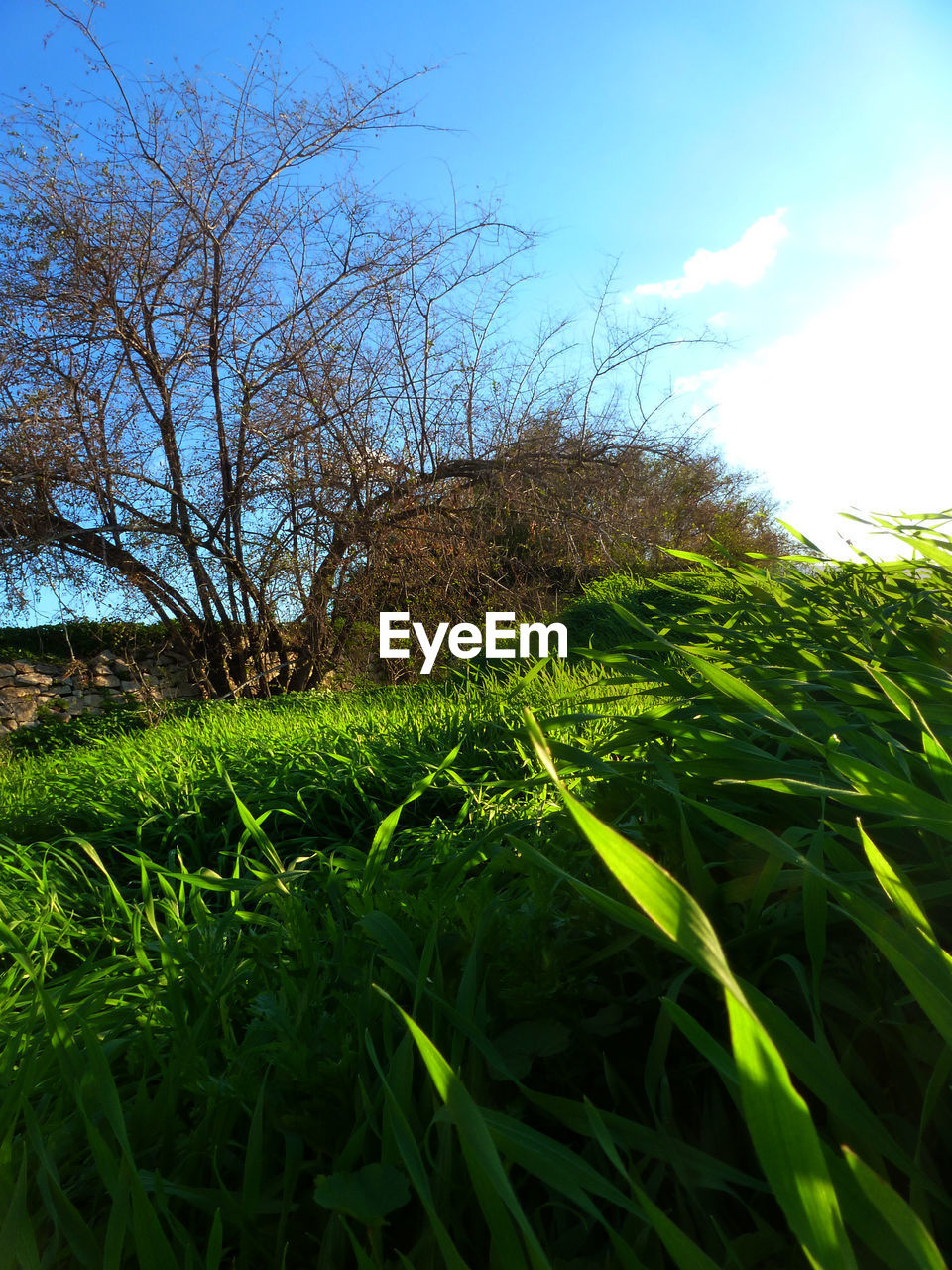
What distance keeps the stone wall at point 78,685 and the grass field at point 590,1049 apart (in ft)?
25.6

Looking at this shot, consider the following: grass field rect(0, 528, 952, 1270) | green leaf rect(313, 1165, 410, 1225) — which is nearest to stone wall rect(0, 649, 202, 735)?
grass field rect(0, 528, 952, 1270)

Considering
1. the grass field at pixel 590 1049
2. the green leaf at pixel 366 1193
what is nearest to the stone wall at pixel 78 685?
the grass field at pixel 590 1049

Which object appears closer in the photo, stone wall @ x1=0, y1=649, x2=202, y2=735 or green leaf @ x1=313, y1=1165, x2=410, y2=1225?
green leaf @ x1=313, y1=1165, x2=410, y2=1225

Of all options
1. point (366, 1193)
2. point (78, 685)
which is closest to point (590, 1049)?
point (366, 1193)

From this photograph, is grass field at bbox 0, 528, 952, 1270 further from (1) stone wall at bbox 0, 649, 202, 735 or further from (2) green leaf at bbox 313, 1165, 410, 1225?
(1) stone wall at bbox 0, 649, 202, 735

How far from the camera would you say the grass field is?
0.48 meters

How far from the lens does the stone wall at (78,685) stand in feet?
28.4

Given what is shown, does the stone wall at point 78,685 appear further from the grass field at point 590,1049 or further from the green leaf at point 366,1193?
the green leaf at point 366,1193

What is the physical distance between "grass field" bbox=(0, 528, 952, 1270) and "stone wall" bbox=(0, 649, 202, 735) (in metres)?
7.81

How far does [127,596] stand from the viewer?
25.3ft

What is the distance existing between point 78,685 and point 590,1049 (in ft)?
31.6

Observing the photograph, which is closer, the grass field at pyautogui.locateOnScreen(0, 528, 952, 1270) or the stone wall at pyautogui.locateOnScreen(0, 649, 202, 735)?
the grass field at pyautogui.locateOnScreen(0, 528, 952, 1270)

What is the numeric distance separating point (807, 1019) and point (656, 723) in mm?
396

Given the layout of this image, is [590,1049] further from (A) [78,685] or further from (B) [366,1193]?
(A) [78,685]
